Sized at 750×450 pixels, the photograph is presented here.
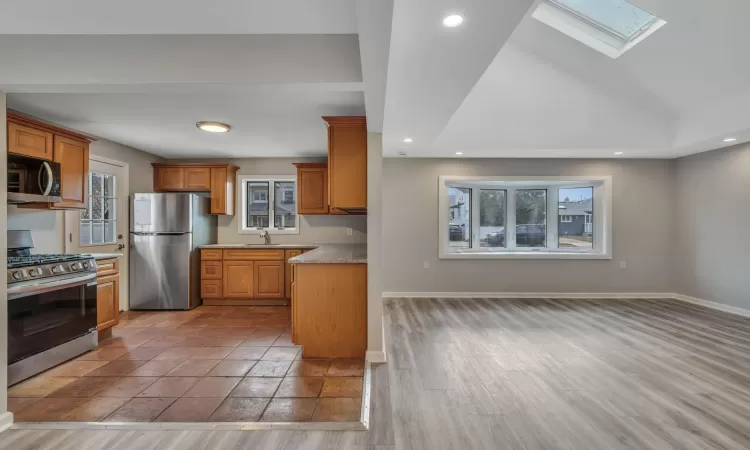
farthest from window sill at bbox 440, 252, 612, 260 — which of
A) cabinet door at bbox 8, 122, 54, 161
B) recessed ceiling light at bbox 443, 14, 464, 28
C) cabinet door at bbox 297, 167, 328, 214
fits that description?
cabinet door at bbox 8, 122, 54, 161

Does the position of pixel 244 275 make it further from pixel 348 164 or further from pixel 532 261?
pixel 532 261

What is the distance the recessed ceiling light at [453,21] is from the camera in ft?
5.58

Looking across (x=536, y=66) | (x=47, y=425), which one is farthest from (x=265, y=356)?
(x=536, y=66)

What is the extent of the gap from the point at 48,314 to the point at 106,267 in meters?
0.80

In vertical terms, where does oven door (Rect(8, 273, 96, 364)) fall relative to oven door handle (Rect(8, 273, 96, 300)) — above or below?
below

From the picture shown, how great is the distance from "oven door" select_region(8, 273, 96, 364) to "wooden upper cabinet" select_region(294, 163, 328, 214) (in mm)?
2606

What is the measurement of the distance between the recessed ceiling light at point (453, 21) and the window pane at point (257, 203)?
4389mm

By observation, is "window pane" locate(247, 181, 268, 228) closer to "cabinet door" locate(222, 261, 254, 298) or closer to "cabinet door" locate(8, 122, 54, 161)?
"cabinet door" locate(222, 261, 254, 298)

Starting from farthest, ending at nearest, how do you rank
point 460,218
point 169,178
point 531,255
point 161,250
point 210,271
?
point 460,218 < point 531,255 < point 169,178 < point 210,271 < point 161,250

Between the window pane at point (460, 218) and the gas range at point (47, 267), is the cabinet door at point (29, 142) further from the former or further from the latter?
the window pane at point (460, 218)

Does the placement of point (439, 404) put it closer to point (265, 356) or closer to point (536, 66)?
point (265, 356)

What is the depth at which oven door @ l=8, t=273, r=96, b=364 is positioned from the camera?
2.48 metres

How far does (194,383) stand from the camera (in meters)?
2.52

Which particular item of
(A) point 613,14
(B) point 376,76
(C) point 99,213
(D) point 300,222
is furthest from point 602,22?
(C) point 99,213
